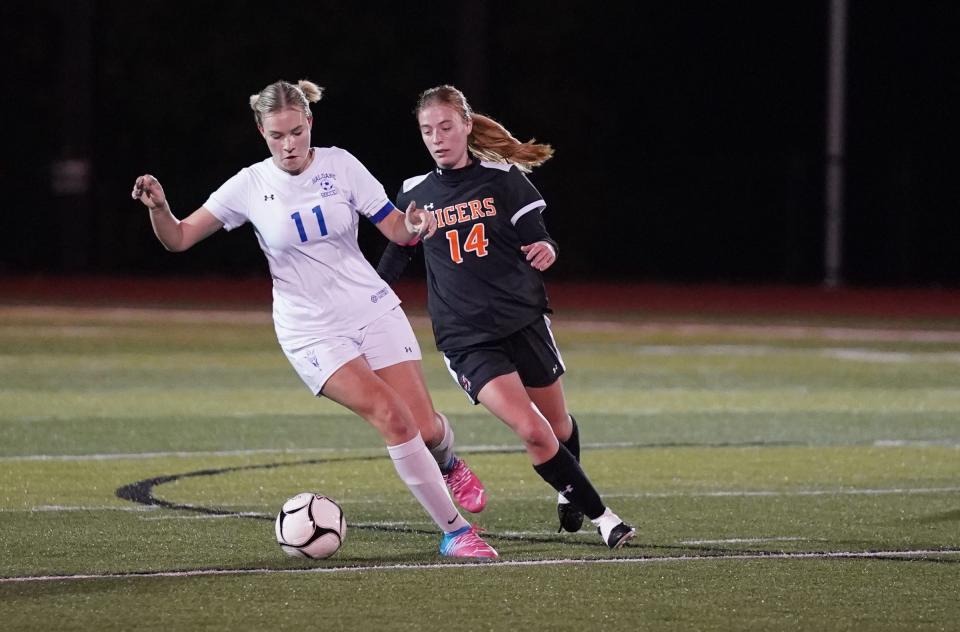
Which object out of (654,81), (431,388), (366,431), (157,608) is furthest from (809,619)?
(654,81)

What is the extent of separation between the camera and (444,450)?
8602mm

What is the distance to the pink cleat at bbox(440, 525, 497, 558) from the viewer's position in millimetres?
7613

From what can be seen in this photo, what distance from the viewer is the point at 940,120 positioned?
36969mm

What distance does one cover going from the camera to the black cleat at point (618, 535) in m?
7.89

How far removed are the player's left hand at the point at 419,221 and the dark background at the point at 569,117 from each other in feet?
82.7

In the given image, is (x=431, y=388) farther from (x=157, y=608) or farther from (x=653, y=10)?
(x=653, y=10)

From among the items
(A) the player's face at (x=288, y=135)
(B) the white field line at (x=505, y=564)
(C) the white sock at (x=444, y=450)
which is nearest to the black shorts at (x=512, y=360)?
(C) the white sock at (x=444, y=450)

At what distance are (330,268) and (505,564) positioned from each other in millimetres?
1495

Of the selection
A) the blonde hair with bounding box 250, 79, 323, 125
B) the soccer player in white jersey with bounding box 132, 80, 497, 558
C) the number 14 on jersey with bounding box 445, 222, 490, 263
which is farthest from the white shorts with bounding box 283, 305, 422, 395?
the blonde hair with bounding box 250, 79, 323, 125

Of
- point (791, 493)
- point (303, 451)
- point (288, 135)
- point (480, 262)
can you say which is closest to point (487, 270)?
point (480, 262)

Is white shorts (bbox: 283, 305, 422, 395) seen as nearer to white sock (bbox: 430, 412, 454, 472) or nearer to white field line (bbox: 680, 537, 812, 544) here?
white sock (bbox: 430, 412, 454, 472)

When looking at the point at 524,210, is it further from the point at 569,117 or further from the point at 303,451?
the point at 569,117

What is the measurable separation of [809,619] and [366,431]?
699 cm

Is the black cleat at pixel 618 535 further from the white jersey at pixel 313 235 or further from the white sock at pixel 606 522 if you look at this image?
the white jersey at pixel 313 235
